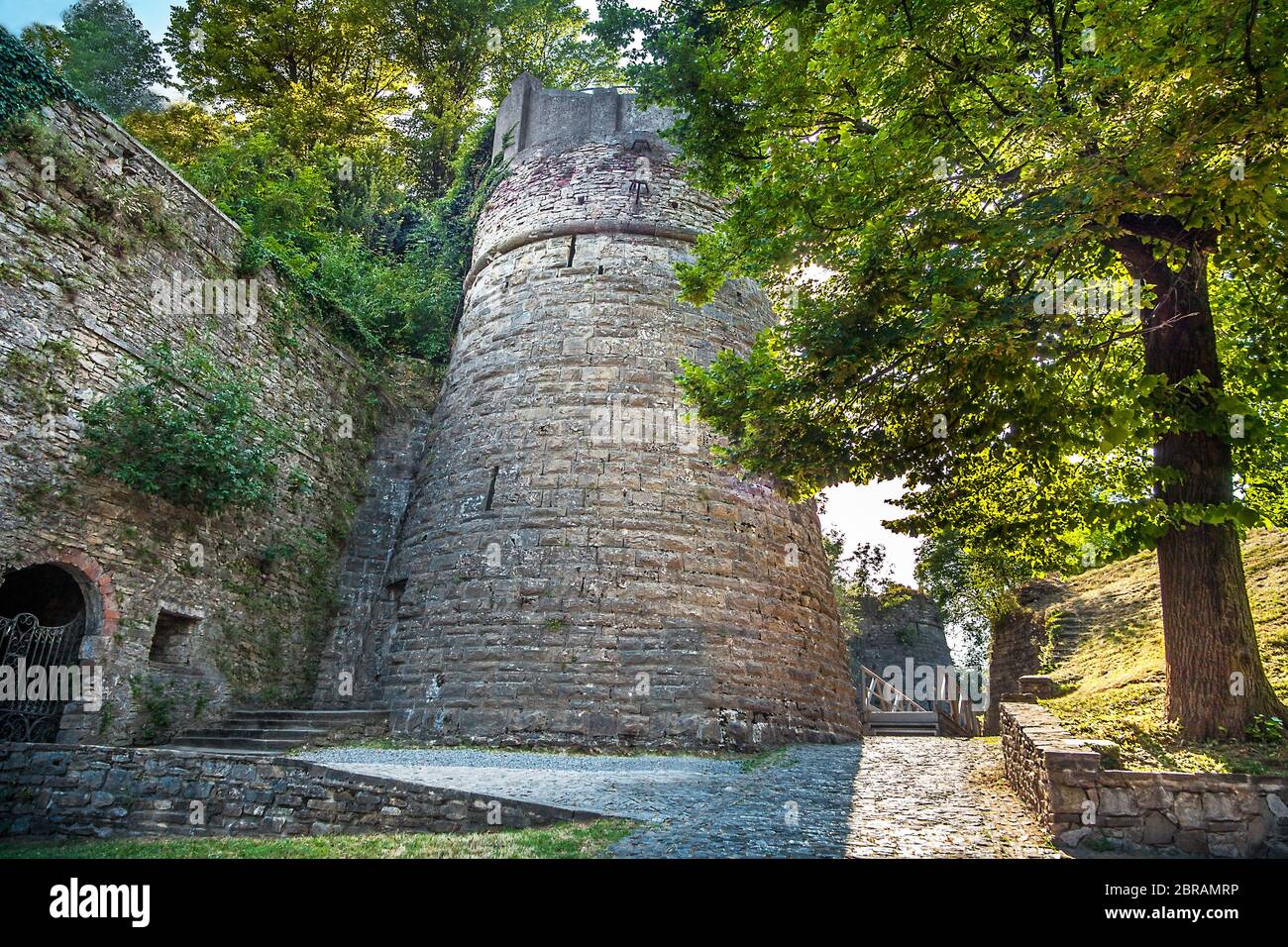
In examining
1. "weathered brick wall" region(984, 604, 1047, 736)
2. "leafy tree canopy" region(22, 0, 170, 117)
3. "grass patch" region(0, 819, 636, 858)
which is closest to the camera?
"grass patch" region(0, 819, 636, 858)

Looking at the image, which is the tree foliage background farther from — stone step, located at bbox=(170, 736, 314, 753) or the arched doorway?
stone step, located at bbox=(170, 736, 314, 753)

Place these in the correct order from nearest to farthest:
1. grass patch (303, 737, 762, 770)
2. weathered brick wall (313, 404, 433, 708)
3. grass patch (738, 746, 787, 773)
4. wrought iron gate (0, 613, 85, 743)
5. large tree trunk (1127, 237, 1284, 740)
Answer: large tree trunk (1127, 237, 1284, 740), grass patch (738, 746, 787, 773), wrought iron gate (0, 613, 85, 743), grass patch (303, 737, 762, 770), weathered brick wall (313, 404, 433, 708)

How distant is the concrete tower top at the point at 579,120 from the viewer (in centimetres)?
1198

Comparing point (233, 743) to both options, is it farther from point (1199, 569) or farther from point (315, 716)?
point (1199, 569)

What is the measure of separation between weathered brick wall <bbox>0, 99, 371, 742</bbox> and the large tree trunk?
9.57 m

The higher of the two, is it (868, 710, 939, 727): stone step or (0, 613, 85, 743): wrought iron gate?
(0, 613, 85, 743): wrought iron gate

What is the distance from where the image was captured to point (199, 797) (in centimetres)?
661

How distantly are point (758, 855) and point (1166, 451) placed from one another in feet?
14.0

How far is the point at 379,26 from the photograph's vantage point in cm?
2045

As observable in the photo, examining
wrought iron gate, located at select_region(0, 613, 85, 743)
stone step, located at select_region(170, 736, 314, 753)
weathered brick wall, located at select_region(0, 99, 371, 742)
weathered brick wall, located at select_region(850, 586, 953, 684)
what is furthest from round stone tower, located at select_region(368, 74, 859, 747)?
weathered brick wall, located at select_region(850, 586, 953, 684)

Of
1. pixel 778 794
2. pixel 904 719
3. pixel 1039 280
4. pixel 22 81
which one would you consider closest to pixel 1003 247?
pixel 1039 280

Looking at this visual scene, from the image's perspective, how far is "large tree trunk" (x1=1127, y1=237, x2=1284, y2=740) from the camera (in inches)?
195

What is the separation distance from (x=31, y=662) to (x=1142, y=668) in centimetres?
1091
